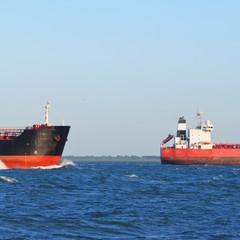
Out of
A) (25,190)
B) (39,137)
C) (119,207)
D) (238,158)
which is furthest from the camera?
(238,158)

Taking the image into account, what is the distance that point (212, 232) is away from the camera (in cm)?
2864

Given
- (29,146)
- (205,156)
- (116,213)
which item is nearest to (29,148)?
(29,146)

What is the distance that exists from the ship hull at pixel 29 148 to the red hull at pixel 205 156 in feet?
218

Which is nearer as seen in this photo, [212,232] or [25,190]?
[212,232]

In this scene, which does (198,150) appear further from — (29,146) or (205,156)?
(29,146)

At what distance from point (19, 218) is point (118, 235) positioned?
17.8ft

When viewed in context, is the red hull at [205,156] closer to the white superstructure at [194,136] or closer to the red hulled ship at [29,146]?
the white superstructure at [194,136]

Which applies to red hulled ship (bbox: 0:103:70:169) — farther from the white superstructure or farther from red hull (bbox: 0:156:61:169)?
the white superstructure

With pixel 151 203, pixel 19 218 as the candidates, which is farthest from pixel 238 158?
pixel 19 218

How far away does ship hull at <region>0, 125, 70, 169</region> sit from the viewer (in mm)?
87125

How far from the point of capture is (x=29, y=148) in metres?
87.2

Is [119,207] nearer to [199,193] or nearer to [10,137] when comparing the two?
[199,193]

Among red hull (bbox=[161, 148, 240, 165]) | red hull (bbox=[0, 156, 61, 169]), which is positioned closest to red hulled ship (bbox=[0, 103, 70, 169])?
red hull (bbox=[0, 156, 61, 169])

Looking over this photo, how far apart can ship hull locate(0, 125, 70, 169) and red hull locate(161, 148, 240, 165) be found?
218 feet
